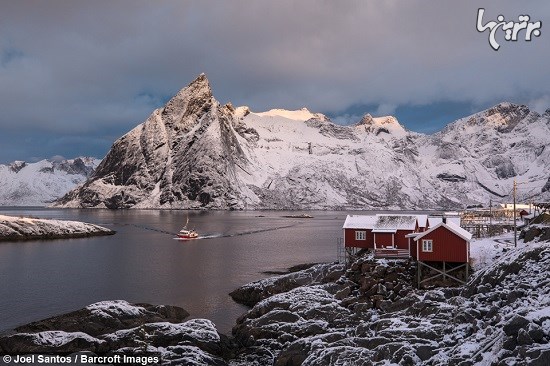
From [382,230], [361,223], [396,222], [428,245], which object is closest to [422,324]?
[428,245]

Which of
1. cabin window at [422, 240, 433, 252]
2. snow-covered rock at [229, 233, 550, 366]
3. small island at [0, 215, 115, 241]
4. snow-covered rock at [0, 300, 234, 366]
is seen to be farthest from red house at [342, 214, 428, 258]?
small island at [0, 215, 115, 241]

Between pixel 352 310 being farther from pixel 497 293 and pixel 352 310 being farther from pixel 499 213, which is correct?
pixel 499 213

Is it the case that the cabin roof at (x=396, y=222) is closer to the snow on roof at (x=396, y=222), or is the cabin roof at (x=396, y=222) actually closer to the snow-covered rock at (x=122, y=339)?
the snow on roof at (x=396, y=222)

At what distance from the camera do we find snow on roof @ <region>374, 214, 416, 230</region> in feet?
155

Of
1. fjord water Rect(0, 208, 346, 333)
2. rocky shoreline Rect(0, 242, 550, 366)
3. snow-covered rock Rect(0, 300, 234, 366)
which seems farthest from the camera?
fjord water Rect(0, 208, 346, 333)

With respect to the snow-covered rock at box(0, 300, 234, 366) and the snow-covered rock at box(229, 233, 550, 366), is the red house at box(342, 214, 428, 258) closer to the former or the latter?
the snow-covered rock at box(229, 233, 550, 366)

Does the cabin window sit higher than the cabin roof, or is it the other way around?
the cabin roof

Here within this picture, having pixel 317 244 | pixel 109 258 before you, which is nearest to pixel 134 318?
pixel 109 258

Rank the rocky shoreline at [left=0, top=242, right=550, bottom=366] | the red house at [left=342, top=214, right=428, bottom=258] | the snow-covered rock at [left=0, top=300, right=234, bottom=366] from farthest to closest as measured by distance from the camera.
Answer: the red house at [left=342, top=214, right=428, bottom=258], the snow-covered rock at [left=0, top=300, right=234, bottom=366], the rocky shoreline at [left=0, top=242, right=550, bottom=366]

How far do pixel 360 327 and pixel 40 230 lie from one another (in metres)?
96.3

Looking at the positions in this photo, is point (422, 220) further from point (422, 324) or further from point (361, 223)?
point (422, 324)

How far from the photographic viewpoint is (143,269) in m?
61.7

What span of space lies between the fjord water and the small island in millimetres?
7248

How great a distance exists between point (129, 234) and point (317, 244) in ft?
163
